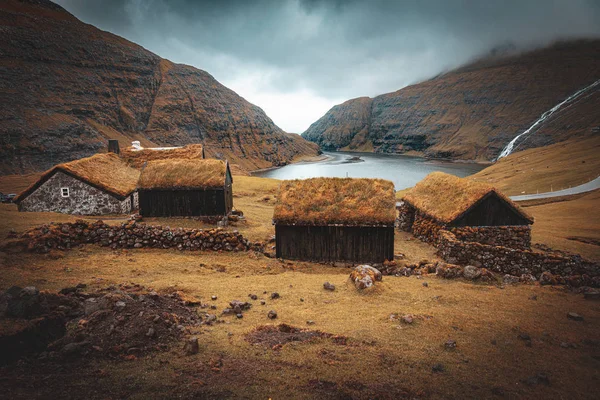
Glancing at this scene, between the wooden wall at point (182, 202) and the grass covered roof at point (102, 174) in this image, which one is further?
the grass covered roof at point (102, 174)

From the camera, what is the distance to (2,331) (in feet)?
21.5

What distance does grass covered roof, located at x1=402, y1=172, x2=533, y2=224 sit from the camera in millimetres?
20042

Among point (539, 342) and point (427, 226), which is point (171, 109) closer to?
point (427, 226)

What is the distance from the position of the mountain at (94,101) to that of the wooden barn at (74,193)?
55232mm

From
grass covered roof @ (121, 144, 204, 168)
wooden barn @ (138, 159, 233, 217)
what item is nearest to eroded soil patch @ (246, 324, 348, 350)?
wooden barn @ (138, 159, 233, 217)

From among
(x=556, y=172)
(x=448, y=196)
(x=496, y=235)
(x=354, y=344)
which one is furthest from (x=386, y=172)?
(x=354, y=344)

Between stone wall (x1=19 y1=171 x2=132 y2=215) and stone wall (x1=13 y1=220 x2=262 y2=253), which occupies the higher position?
stone wall (x1=19 y1=171 x2=132 y2=215)

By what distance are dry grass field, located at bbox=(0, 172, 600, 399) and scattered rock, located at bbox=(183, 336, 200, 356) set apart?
0.17 metres

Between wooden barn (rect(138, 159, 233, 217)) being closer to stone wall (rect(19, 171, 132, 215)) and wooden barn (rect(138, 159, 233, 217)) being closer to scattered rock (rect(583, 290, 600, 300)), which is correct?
stone wall (rect(19, 171, 132, 215))

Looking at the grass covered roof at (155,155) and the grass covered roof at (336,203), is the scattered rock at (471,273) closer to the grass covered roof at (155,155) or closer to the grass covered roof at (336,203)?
the grass covered roof at (336,203)

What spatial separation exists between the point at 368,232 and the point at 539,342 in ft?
33.5

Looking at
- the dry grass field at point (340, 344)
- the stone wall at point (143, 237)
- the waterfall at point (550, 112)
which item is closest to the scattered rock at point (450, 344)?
the dry grass field at point (340, 344)

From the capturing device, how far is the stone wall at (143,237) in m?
16.4

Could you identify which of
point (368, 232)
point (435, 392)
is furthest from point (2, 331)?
point (368, 232)
